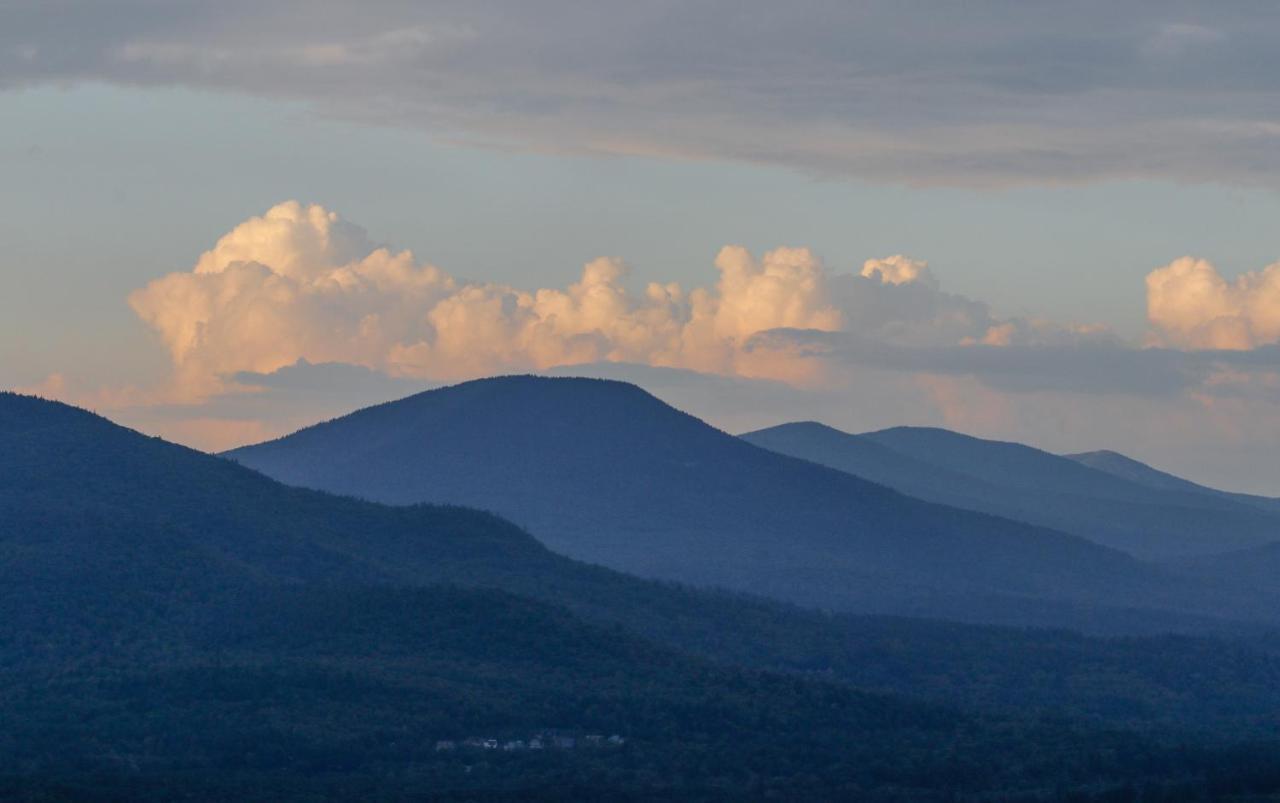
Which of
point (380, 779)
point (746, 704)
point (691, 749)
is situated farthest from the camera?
point (746, 704)

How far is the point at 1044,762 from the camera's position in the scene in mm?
164250

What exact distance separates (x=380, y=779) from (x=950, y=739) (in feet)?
138

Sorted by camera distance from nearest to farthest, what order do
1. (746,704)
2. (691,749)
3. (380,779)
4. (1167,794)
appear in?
1. (1167,794)
2. (380,779)
3. (691,749)
4. (746,704)

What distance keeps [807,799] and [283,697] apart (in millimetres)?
45896

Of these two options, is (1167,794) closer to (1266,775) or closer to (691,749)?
(1266,775)

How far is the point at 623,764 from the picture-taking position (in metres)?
164

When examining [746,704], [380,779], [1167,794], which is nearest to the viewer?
[1167,794]

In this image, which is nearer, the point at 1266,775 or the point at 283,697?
the point at 1266,775

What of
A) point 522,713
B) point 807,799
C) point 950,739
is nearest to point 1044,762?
point 950,739

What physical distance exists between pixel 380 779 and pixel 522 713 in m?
24.1

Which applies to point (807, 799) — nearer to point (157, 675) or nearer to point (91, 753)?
point (91, 753)

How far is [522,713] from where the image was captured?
178375 millimetres

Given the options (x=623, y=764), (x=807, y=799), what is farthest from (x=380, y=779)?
(x=807, y=799)

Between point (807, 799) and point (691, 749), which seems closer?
point (807, 799)
